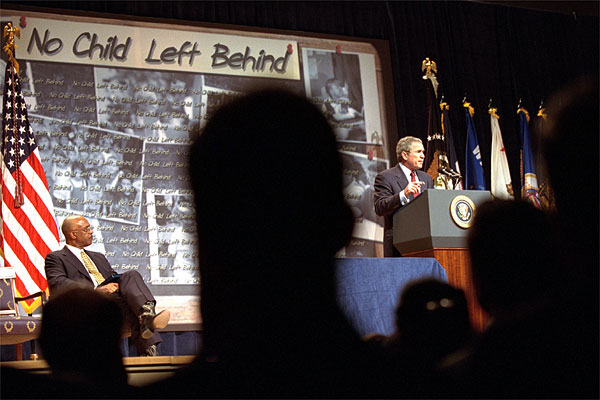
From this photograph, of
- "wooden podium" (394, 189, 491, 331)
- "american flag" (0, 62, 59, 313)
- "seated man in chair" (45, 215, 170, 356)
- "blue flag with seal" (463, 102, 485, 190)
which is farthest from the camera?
"blue flag with seal" (463, 102, 485, 190)

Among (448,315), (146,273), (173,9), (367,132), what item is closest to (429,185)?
(367,132)

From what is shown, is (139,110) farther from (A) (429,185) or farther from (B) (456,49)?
(B) (456,49)

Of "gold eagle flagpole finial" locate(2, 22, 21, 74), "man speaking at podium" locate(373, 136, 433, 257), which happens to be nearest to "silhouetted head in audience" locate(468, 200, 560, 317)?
"man speaking at podium" locate(373, 136, 433, 257)

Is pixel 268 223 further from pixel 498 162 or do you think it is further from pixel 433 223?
pixel 498 162

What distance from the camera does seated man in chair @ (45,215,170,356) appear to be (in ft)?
14.6

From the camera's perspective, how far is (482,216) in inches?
15.6

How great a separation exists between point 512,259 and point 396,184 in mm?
4429

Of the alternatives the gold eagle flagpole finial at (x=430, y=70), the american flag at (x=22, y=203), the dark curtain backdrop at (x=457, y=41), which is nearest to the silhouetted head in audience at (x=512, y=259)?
the american flag at (x=22, y=203)

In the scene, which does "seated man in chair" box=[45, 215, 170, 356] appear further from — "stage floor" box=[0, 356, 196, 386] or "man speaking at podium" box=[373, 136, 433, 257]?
"stage floor" box=[0, 356, 196, 386]

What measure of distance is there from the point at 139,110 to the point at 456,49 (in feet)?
11.7

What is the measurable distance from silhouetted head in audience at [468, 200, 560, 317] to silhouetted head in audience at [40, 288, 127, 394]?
20 centimetres

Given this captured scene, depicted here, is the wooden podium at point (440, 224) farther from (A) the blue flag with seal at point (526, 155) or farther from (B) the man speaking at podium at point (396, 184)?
(A) the blue flag with seal at point (526, 155)

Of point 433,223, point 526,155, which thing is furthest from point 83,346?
point 526,155

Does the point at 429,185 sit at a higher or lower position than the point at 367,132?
lower
